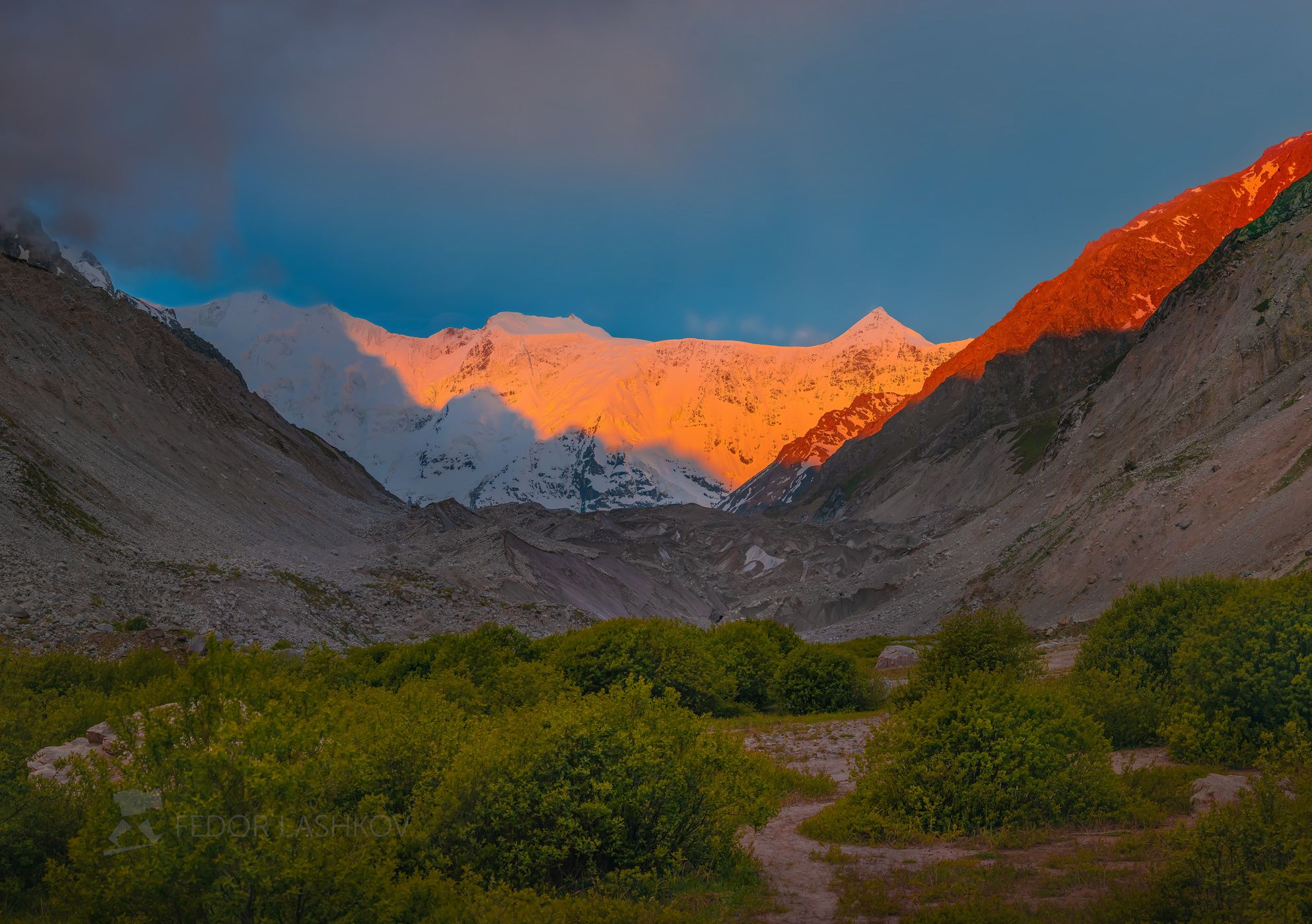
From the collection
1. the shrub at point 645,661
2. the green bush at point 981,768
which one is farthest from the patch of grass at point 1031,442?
the green bush at point 981,768

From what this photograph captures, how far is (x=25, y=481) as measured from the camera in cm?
4338

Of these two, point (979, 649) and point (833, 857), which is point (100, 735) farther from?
point (979, 649)

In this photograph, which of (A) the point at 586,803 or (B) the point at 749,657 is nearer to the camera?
(A) the point at 586,803

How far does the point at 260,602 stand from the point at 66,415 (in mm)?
28833

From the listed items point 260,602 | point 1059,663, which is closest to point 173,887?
point 1059,663

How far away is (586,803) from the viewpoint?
9.79 metres

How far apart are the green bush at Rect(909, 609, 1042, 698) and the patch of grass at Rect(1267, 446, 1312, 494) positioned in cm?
2494

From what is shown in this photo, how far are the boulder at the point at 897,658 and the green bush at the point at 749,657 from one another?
1087 cm

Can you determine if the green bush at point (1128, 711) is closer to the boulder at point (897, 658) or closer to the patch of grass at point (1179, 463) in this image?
the boulder at point (897, 658)

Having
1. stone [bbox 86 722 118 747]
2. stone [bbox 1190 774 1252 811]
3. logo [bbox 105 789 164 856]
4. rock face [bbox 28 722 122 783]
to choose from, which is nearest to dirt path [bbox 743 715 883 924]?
stone [bbox 1190 774 1252 811]

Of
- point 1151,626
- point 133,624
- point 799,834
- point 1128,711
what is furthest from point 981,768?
point 133,624

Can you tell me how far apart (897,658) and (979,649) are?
23456mm

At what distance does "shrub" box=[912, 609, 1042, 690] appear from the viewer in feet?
67.7

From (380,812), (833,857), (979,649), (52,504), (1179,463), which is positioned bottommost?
(833,857)
